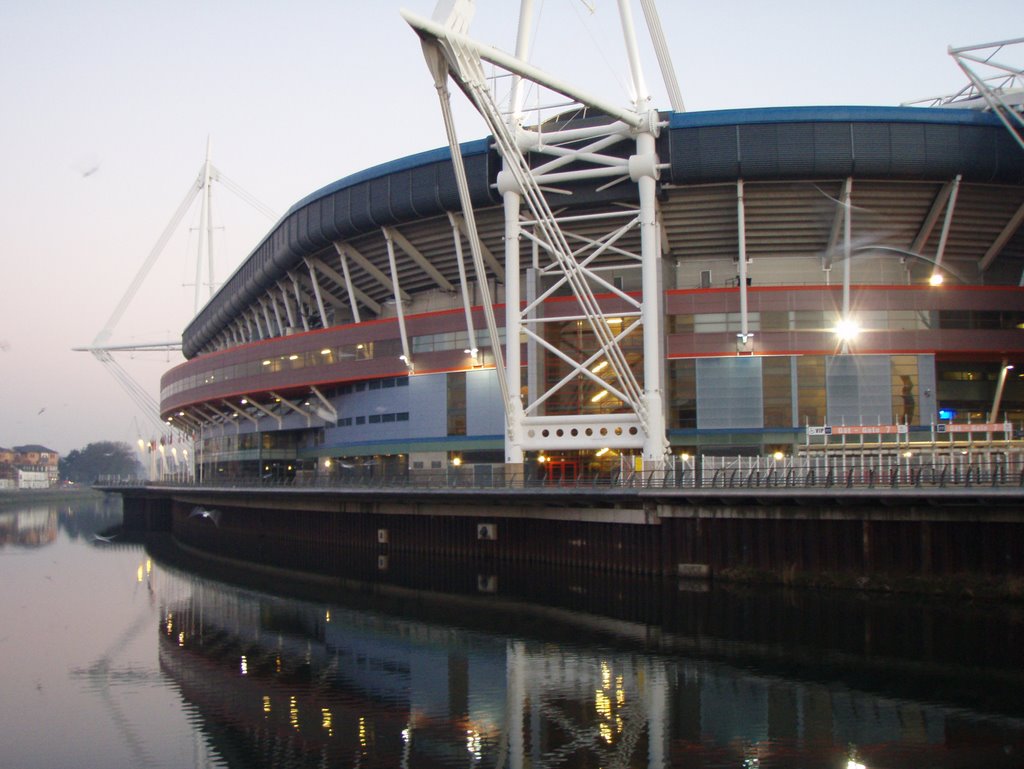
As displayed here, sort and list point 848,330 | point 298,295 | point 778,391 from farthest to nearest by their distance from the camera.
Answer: point 298,295, point 778,391, point 848,330

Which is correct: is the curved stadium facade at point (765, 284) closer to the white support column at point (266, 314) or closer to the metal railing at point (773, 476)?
the metal railing at point (773, 476)

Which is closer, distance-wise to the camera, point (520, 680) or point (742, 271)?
point (520, 680)

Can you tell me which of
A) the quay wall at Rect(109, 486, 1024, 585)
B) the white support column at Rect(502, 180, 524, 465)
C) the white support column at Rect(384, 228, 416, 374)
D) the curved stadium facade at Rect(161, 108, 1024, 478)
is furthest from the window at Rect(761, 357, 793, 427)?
the white support column at Rect(384, 228, 416, 374)

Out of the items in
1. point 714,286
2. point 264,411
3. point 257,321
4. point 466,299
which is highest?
point 257,321

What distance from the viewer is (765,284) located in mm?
58219

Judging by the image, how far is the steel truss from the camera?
48.8m

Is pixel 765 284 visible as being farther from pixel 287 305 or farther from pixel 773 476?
pixel 287 305

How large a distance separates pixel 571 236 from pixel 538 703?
32494 mm

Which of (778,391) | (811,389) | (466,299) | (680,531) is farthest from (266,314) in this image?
(680,531)

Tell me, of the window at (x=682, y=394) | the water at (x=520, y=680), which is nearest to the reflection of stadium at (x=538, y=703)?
the water at (x=520, y=680)

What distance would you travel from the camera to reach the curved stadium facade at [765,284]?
170 ft

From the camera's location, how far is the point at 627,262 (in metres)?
60.3

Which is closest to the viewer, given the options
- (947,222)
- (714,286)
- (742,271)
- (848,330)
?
(947,222)

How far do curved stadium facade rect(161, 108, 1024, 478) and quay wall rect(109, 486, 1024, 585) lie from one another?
6674 mm
